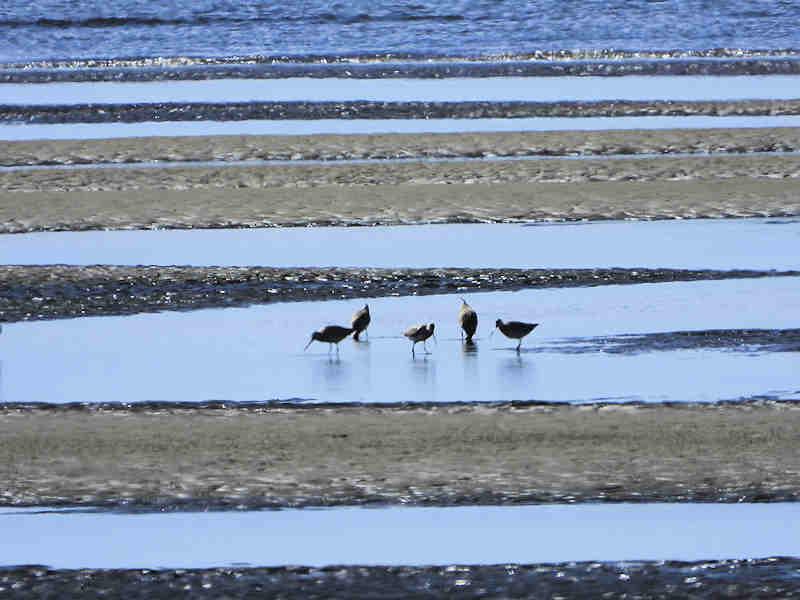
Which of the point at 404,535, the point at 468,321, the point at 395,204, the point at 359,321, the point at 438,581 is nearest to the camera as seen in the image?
the point at 438,581

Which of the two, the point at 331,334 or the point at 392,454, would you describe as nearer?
the point at 392,454

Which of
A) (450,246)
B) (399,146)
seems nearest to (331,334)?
(450,246)

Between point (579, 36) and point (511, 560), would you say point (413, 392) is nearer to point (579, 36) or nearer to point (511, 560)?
point (511, 560)

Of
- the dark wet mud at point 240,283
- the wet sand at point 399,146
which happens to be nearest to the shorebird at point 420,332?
the dark wet mud at point 240,283

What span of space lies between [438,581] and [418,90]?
26.2 meters

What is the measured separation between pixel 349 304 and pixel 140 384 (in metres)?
3.06

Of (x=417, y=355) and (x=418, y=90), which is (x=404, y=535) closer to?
(x=417, y=355)

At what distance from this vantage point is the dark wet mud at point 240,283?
1484 cm

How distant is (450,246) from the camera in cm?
1727

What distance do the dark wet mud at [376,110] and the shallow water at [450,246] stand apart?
10.7m

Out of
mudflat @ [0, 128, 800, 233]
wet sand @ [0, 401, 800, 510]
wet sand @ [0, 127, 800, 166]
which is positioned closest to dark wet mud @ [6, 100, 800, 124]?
wet sand @ [0, 127, 800, 166]

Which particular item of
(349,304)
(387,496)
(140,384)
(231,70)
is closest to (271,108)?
(231,70)

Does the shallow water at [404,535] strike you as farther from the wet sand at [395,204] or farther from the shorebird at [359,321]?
the wet sand at [395,204]

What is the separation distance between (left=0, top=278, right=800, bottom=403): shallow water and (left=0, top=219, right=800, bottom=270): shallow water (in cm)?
127
